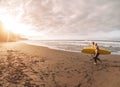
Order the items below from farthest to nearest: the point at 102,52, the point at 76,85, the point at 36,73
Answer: the point at 102,52, the point at 36,73, the point at 76,85

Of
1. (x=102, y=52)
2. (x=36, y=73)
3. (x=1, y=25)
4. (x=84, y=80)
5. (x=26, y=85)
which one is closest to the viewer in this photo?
(x=26, y=85)

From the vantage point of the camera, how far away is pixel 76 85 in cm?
862

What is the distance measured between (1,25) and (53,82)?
6037cm

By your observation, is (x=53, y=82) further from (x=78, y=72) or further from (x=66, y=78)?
(x=78, y=72)

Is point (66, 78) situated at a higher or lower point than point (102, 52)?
lower

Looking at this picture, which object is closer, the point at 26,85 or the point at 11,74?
the point at 26,85

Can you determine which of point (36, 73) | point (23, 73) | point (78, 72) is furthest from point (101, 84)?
point (23, 73)

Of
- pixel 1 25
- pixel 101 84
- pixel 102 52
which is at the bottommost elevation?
pixel 101 84

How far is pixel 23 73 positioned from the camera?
10.0 meters

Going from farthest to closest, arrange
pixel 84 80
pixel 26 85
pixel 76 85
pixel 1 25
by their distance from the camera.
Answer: pixel 1 25 < pixel 84 80 < pixel 76 85 < pixel 26 85

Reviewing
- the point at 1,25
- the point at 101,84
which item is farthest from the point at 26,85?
the point at 1,25

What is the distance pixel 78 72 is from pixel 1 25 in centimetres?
5888

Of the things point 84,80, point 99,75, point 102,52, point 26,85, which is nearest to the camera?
point 26,85

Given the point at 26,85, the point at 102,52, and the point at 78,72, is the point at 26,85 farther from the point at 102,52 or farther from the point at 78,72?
the point at 102,52
